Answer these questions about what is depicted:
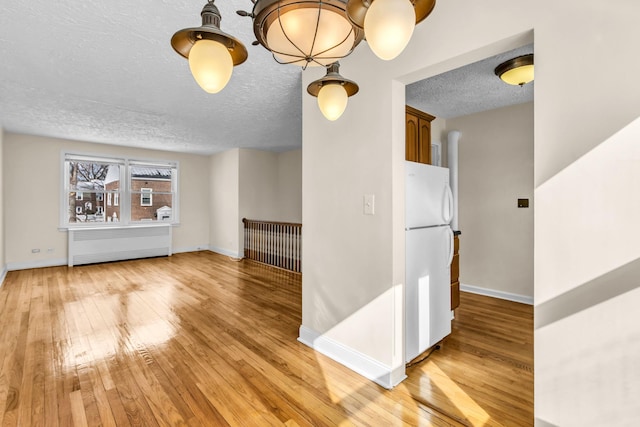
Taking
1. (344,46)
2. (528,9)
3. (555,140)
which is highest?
(528,9)

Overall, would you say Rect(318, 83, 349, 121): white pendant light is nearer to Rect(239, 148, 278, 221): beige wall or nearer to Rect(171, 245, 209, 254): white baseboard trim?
Rect(239, 148, 278, 221): beige wall

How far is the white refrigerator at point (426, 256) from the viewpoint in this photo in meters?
2.26

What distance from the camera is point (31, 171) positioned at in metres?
5.66

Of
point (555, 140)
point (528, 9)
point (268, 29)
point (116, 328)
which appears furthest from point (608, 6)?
point (116, 328)

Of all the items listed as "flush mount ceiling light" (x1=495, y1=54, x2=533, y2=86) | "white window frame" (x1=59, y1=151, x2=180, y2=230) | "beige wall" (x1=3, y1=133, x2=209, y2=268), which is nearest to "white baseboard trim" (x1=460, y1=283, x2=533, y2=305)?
"flush mount ceiling light" (x1=495, y1=54, x2=533, y2=86)

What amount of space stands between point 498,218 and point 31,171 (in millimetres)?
7967

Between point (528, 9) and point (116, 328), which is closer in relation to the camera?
point (528, 9)

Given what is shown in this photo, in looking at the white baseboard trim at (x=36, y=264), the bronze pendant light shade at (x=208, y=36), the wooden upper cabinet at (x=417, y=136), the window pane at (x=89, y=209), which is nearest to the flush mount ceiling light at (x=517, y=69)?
the wooden upper cabinet at (x=417, y=136)

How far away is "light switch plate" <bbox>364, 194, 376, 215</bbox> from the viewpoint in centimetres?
215

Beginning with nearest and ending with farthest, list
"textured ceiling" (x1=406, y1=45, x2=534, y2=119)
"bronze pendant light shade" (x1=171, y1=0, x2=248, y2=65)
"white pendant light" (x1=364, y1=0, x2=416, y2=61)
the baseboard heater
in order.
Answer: "white pendant light" (x1=364, y1=0, x2=416, y2=61), "bronze pendant light shade" (x1=171, y1=0, x2=248, y2=65), "textured ceiling" (x1=406, y1=45, x2=534, y2=119), the baseboard heater

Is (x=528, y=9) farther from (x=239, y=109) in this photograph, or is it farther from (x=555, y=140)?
(x=239, y=109)

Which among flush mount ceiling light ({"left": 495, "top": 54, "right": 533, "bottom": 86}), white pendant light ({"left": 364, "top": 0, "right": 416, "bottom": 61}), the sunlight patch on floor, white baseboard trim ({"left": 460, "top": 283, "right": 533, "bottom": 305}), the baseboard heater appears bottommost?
the sunlight patch on floor

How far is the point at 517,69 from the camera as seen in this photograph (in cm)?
257

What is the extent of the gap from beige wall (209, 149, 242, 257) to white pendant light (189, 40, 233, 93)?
6.03 meters
